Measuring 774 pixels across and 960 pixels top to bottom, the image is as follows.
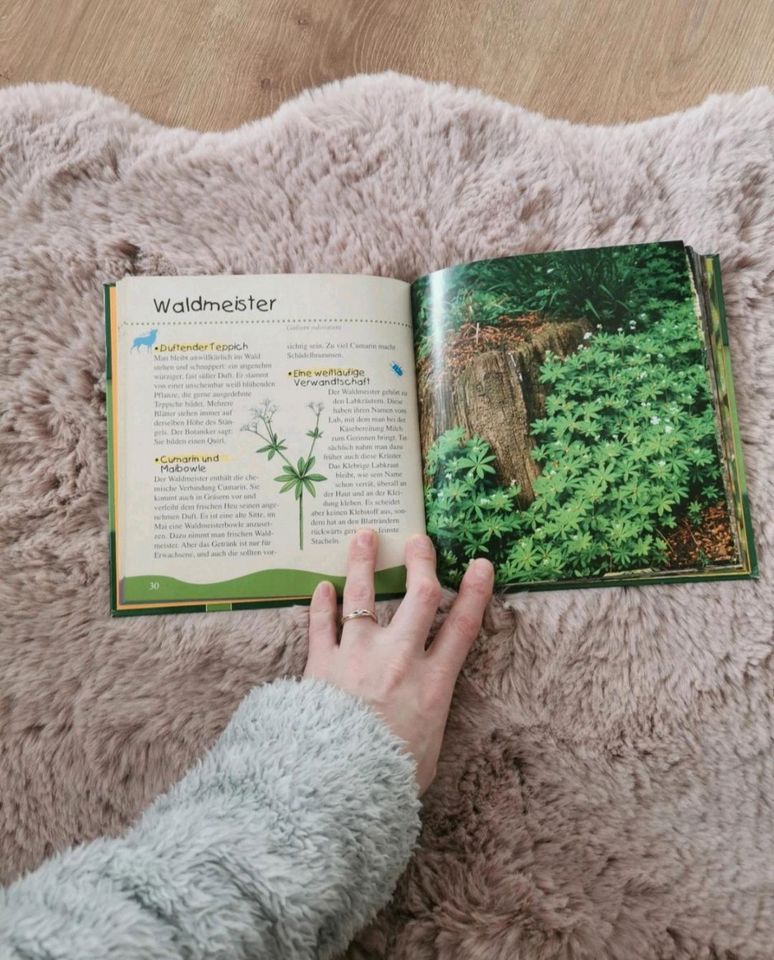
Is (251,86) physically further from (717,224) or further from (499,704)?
(499,704)

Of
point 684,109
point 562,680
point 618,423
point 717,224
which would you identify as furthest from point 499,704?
point 684,109

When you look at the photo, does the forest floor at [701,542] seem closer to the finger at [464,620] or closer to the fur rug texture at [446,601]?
the fur rug texture at [446,601]

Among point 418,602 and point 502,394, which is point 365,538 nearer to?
point 418,602

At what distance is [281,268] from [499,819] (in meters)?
0.58

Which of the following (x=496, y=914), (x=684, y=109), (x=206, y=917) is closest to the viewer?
(x=206, y=917)

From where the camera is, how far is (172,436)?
70 centimetres

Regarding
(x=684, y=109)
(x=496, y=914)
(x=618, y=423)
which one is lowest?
(x=496, y=914)

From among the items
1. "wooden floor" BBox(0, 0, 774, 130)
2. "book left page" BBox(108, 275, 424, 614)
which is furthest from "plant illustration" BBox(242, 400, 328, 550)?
"wooden floor" BBox(0, 0, 774, 130)

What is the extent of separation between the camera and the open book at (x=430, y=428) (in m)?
0.70

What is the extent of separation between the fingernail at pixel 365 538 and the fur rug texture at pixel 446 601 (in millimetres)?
87

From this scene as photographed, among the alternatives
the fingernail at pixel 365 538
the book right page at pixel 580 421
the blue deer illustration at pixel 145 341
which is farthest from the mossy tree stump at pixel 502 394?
the blue deer illustration at pixel 145 341

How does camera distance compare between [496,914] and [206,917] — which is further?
[496,914]

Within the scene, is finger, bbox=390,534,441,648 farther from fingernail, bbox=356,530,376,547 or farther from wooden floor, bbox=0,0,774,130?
wooden floor, bbox=0,0,774,130

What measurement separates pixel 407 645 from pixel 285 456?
0.22 metres
